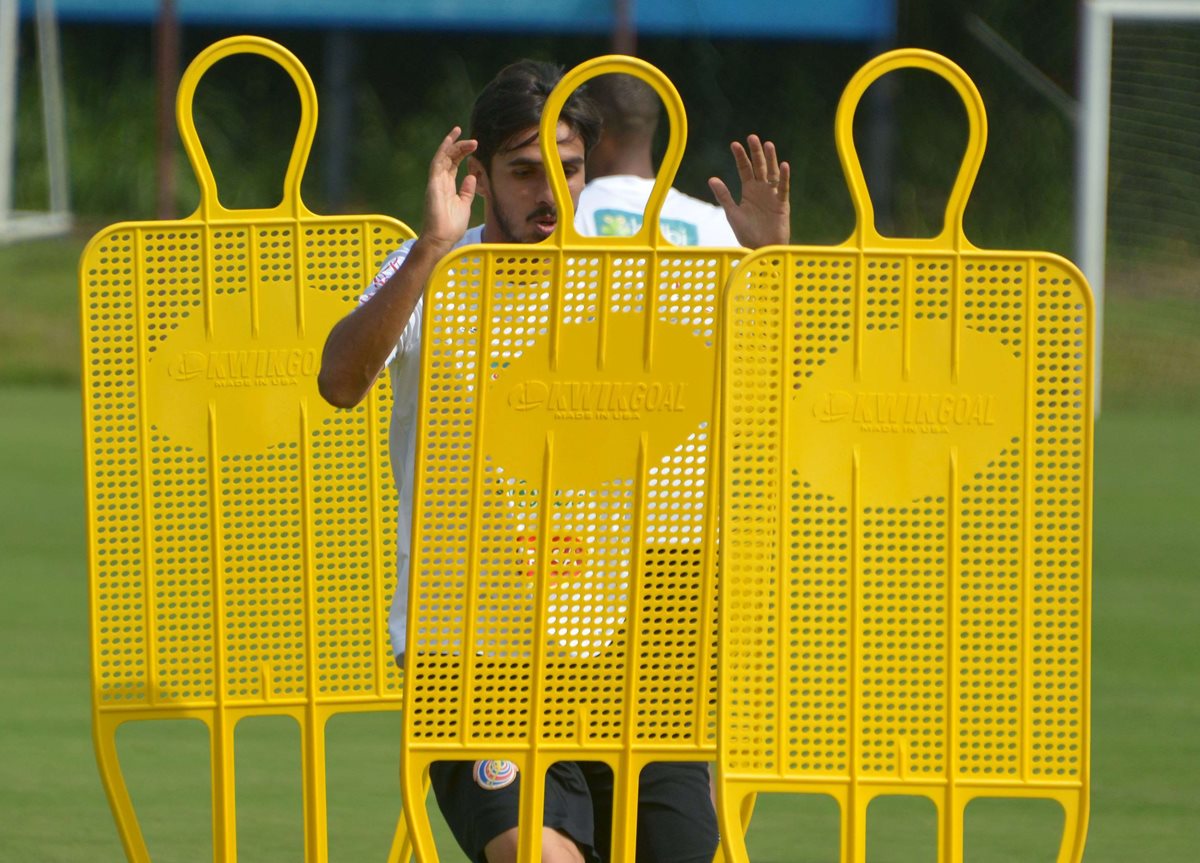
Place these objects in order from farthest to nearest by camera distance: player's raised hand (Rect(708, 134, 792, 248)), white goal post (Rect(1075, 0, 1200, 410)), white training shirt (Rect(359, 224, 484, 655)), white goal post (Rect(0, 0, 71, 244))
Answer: white goal post (Rect(0, 0, 71, 244)) → white goal post (Rect(1075, 0, 1200, 410)) → white training shirt (Rect(359, 224, 484, 655)) → player's raised hand (Rect(708, 134, 792, 248))

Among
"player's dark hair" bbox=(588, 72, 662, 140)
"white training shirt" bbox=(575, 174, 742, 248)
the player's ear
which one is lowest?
the player's ear

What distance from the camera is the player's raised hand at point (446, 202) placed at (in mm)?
A: 3473

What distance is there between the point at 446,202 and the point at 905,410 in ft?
2.79

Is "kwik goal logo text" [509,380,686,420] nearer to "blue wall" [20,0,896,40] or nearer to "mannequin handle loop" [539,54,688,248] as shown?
"mannequin handle loop" [539,54,688,248]

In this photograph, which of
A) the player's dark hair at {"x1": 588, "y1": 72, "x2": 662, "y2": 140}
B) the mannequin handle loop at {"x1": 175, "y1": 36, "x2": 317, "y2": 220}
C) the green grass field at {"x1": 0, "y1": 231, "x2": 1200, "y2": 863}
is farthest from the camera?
the player's dark hair at {"x1": 588, "y1": 72, "x2": 662, "y2": 140}

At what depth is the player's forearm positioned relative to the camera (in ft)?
11.5

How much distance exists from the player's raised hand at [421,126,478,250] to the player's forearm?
0.02m

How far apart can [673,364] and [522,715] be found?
625mm

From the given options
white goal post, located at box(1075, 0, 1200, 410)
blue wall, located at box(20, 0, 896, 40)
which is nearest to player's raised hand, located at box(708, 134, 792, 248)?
white goal post, located at box(1075, 0, 1200, 410)

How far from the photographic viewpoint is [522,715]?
11.3ft

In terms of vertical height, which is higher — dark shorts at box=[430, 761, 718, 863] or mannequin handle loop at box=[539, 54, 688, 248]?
mannequin handle loop at box=[539, 54, 688, 248]

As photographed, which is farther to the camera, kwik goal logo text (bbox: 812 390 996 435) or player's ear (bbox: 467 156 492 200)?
player's ear (bbox: 467 156 492 200)

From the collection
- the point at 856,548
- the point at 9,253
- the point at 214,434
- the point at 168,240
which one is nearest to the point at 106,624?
the point at 214,434

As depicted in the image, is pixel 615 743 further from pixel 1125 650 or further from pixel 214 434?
pixel 1125 650
